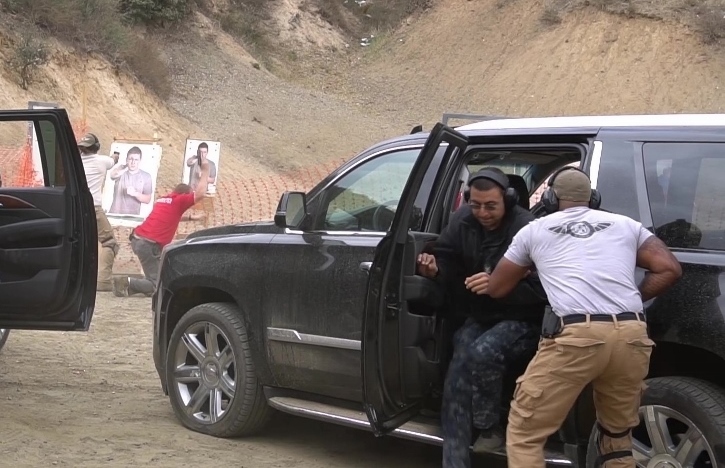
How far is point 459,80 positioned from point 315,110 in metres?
8.42

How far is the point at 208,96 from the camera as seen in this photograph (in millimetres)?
30109

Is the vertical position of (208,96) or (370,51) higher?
(370,51)

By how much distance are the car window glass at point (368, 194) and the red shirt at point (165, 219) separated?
5878 mm

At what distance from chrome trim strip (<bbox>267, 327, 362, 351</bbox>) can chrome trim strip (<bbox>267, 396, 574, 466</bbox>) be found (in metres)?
0.36

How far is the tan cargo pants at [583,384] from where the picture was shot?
4004 millimetres

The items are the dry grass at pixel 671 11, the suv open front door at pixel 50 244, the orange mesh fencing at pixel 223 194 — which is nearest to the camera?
the suv open front door at pixel 50 244

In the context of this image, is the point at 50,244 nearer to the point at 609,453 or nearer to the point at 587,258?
the point at 587,258

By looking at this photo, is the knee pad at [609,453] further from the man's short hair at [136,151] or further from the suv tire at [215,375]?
the man's short hair at [136,151]

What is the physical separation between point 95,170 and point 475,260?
8070mm

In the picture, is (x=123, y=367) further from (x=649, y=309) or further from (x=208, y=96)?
(x=208, y=96)

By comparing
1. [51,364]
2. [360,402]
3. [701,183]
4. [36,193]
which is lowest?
[51,364]

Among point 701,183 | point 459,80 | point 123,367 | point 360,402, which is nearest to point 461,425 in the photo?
point 360,402

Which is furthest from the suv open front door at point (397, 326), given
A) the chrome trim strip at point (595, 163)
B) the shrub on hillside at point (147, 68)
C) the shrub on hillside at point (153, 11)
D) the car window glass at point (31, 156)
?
the shrub on hillside at point (153, 11)

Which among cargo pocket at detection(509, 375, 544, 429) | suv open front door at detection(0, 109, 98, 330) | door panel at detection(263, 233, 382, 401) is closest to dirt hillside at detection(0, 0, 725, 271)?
suv open front door at detection(0, 109, 98, 330)
